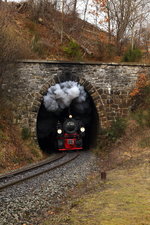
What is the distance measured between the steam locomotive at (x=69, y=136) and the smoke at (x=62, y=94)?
1.36m

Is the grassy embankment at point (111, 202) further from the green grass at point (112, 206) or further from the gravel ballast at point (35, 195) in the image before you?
the gravel ballast at point (35, 195)

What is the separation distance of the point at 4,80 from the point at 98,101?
6.16 meters

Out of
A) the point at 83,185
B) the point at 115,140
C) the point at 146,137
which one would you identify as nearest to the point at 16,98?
the point at 115,140

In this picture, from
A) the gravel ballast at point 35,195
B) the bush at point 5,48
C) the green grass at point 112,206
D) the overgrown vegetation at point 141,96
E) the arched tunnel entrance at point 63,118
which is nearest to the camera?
the green grass at point 112,206

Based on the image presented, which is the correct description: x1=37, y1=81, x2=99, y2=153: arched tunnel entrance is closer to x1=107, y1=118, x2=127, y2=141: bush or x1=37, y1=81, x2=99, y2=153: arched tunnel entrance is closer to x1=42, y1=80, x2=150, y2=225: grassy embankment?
x1=107, y1=118, x2=127, y2=141: bush

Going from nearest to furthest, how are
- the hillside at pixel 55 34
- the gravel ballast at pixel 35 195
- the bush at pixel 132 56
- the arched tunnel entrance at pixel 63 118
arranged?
the gravel ballast at pixel 35 195 < the bush at pixel 132 56 < the arched tunnel entrance at pixel 63 118 < the hillside at pixel 55 34

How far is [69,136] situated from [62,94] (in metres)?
2.87

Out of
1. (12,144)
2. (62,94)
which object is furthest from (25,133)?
(62,94)

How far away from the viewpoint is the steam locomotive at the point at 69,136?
18.4 metres

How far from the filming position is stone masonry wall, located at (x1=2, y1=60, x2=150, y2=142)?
55.6 ft

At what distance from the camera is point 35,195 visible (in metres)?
7.32

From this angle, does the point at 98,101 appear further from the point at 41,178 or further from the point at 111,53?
the point at 41,178

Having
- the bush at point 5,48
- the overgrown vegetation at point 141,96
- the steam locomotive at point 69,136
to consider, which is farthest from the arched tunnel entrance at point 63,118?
the bush at point 5,48

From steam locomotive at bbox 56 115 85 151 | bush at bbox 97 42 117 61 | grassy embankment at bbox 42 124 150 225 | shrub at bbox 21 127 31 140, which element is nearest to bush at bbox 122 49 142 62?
bush at bbox 97 42 117 61
